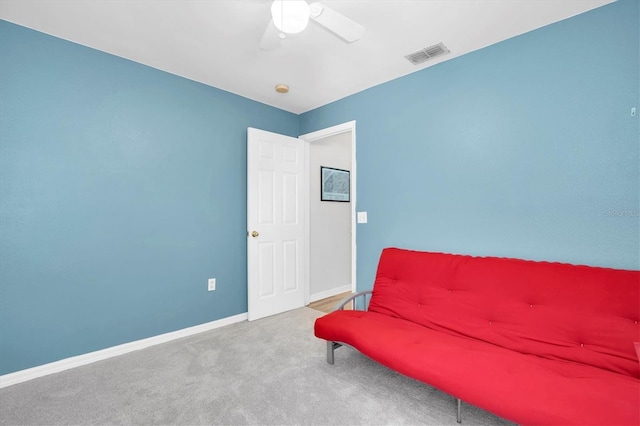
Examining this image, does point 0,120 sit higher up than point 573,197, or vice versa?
point 0,120

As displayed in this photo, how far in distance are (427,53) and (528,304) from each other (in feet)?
6.58

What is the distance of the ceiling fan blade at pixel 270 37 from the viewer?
1.62 m

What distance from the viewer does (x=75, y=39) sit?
2.20 meters

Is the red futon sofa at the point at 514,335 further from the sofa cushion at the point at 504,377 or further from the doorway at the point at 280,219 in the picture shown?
the doorway at the point at 280,219

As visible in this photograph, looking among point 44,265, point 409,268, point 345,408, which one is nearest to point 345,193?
point 409,268

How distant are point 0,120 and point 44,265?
3.39ft

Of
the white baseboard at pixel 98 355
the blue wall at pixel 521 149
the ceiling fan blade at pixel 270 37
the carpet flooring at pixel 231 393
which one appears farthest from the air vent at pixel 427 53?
the white baseboard at pixel 98 355

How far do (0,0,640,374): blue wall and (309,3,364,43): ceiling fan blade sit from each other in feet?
4.08

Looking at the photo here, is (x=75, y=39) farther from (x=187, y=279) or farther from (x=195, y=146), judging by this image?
(x=187, y=279)

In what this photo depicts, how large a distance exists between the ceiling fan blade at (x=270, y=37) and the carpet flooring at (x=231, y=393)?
2175mm

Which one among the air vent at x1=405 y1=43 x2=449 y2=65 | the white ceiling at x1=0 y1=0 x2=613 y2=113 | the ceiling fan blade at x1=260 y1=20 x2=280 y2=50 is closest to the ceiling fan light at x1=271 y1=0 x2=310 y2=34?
the ceiling fan blade at x1=260 y1=20 x2=280 y2=50

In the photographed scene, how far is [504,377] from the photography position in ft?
4.32

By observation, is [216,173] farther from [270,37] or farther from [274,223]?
[270,37]

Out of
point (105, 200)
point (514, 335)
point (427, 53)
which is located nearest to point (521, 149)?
point (427, 53)
